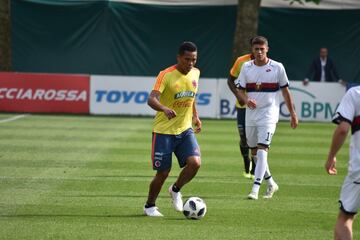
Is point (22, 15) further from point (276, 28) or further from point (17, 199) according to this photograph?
point (17, 199)

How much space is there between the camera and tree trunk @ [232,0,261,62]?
1299 inches

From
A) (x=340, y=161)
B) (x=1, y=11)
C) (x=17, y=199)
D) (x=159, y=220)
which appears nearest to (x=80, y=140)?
(x=340, y=161)

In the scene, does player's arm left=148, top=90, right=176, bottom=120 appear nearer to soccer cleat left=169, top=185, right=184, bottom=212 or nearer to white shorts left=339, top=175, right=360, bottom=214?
soccer cleat left=169, top=185, right=184, bottom=212

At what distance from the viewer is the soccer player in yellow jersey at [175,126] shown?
11562mm

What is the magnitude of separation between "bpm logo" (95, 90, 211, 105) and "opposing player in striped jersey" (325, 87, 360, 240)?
67.6ft

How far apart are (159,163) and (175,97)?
33.0 inches

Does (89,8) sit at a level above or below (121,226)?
below

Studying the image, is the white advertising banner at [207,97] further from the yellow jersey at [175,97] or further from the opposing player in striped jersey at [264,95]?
the yellow jersey at [175,97]

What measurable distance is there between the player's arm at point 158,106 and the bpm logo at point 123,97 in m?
17.4

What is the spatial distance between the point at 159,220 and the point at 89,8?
2688 cm

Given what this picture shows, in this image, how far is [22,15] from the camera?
3759 centimetres

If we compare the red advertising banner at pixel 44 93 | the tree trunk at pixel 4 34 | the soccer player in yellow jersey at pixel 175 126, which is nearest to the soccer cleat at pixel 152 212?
the soccer player in yellow jersey at pixel 175 126

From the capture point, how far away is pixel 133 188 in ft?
46.7

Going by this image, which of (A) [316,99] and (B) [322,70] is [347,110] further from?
(B) [322,70]
